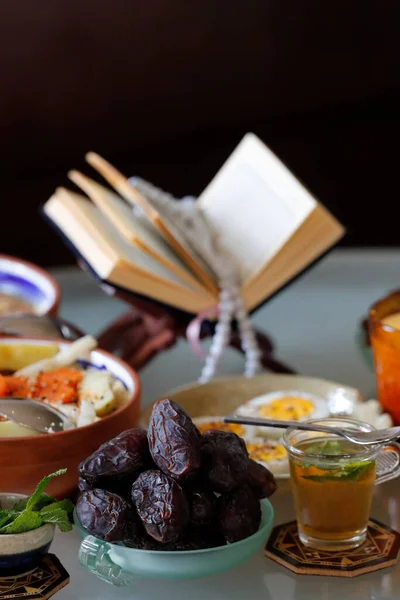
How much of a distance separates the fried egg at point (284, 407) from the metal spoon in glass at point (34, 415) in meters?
0.28

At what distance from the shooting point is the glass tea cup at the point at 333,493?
→ 0.92 meters

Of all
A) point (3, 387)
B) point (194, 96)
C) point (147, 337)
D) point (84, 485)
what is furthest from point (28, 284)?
point (194, 96)

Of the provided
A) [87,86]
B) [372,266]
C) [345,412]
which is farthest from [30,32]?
[345,412]

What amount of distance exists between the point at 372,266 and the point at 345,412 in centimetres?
93

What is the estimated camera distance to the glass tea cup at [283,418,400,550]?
36.3 inches

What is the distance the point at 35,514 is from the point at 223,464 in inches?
6.9

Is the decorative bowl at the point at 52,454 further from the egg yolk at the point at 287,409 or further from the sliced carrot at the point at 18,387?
the egg yolk at the point at 287,409

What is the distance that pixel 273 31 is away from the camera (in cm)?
266

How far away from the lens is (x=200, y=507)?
87cm

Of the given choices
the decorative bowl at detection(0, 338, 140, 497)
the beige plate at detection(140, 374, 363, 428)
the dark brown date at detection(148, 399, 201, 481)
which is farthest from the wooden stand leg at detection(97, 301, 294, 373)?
the dark brown date at detection(148, 399, 201, 481)

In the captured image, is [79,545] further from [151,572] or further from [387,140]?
[387,140]

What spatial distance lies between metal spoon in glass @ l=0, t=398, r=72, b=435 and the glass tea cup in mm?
245

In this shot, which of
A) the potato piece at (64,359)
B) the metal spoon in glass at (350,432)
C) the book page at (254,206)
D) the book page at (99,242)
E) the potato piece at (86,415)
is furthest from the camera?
the book page at (254,206)

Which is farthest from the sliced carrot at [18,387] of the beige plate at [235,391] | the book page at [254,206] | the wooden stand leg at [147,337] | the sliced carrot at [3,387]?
the book page at [254,206]
